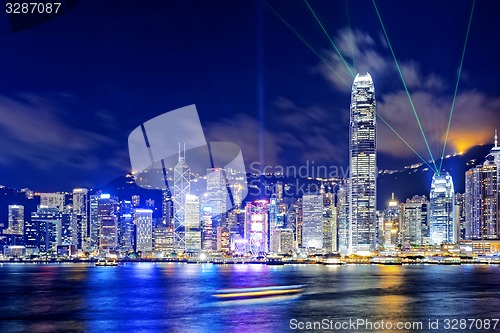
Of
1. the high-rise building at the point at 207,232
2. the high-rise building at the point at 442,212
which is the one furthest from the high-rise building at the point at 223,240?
the high-rise building at the point at 442,212

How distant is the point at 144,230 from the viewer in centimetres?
10331

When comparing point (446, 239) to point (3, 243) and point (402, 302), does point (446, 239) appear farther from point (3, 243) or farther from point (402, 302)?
point (402, 302)

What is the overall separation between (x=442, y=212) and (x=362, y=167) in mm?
15472

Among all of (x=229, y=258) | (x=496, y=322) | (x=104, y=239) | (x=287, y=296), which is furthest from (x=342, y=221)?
(x=496, y=322)

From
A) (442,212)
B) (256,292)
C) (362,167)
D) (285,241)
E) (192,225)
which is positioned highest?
(362,167)

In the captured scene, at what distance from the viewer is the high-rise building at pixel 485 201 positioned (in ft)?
320

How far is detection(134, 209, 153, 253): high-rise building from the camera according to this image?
103m

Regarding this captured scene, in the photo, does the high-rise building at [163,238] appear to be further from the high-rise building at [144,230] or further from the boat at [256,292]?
the boat at [256,292]

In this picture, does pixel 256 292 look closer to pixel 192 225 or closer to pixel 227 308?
pixel 227 308

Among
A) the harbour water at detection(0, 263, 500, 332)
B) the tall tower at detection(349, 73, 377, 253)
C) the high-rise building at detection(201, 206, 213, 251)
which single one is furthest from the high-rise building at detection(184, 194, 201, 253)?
the harbour water at detection(0, 263, 500, 332)

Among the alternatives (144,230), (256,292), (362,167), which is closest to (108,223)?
(144,230)

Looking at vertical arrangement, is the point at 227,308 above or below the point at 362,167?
below

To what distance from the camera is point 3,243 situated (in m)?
112

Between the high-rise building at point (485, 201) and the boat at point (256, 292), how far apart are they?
69.1 meters
